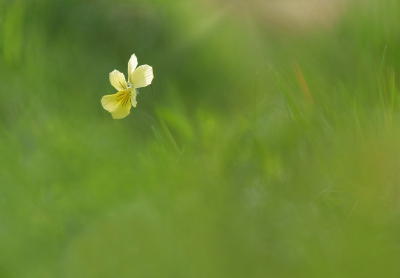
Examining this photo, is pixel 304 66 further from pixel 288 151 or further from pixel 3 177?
pixel 3 177

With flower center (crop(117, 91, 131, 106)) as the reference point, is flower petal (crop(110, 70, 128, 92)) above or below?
above

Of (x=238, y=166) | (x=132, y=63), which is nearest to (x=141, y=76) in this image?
(x=132, y=63)

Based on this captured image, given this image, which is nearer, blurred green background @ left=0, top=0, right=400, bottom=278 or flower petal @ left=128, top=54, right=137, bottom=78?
blurred green background @ left=0, top=0, right=400, bottom=278

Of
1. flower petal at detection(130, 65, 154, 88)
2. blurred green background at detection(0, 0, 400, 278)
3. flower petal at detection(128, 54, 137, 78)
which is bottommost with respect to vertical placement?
blurred green background at detection(0, 0, 400, 278)

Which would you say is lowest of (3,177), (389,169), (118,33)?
(389,169)

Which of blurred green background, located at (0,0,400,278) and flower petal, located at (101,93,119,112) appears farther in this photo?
flower petal, located at (101,93,119,112)

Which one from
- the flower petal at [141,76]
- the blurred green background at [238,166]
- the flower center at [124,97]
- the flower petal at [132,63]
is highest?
the flower petal at [132,63]

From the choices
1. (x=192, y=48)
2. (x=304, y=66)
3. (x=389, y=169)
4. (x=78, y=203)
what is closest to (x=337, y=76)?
(x=304, y=66)
